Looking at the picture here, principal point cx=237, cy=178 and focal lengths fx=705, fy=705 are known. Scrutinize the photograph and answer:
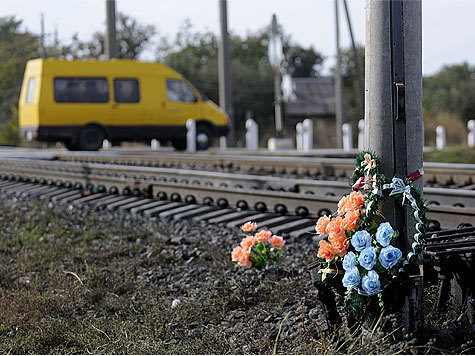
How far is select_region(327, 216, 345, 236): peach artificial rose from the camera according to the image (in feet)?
10.3

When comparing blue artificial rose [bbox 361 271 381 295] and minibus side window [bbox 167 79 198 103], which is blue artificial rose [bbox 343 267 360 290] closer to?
blue artificial rose [bbox 361 271 381 295]

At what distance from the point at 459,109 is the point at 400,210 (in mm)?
40202

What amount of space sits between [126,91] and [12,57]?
3277cm

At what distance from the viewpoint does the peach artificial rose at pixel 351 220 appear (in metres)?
3.12

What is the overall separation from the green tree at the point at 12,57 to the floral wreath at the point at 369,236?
44181 mm

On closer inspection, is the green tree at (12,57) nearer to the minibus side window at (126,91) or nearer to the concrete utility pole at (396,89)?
the minibus side window at (126,91)

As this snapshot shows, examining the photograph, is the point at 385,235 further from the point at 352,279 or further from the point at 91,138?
the point at 91,138

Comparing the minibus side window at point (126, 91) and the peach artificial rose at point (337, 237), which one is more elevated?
the minibus side window at point (126, 91)

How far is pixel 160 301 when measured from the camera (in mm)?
4059

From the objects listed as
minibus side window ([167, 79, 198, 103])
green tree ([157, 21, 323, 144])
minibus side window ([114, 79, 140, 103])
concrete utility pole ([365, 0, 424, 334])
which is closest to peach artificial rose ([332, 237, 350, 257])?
concrete utility pole ([365, 0, 424, 334])

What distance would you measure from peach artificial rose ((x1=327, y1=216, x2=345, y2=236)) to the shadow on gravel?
1.38 ft

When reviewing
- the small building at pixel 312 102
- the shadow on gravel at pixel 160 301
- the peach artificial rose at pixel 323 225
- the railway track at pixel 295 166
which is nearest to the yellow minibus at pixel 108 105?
the railway track at pixel 295 166

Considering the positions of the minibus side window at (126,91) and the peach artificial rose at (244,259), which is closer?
the peach artificial rose at (244,259)

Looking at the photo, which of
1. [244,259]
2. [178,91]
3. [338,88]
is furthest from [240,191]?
[338,88]
